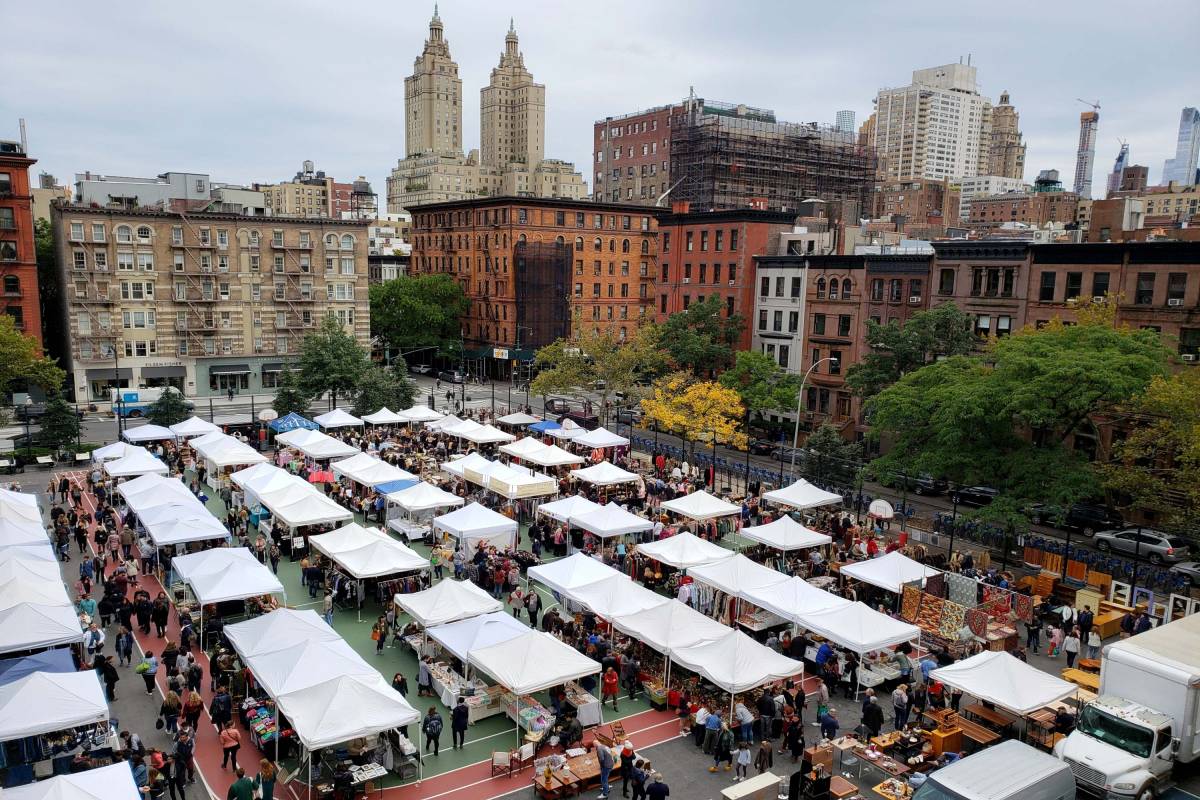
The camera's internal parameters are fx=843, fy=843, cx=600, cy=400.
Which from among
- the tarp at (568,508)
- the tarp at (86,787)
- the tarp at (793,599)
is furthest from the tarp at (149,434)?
the tarp at (793,599)

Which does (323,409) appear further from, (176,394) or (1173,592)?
(1173,592)

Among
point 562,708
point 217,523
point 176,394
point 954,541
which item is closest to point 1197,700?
point 562,708

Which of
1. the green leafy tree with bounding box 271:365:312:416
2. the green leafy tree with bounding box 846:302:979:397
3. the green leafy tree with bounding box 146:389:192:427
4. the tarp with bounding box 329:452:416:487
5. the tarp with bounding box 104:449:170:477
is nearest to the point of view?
the tarp with bounding box 329:452:416:487

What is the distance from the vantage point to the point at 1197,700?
1931cm

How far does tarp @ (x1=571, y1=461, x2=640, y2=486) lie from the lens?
3906 cm

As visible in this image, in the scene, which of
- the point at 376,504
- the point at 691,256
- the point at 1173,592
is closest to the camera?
the point at 1173,592

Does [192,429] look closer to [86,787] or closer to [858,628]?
[86,787]

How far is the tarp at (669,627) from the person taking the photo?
884 inches

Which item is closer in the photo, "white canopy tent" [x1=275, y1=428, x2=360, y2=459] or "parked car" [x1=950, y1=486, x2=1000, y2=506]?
"white canopy tent" [x1=275, y1=428, x2=360, y2=459]

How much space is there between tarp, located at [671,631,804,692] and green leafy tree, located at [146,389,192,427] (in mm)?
40833

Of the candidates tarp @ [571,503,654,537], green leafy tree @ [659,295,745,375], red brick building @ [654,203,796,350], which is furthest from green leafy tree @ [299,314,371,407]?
tarp @ [571,503,654,537]

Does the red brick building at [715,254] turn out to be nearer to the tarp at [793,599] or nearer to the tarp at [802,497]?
the tarp at [802,497]

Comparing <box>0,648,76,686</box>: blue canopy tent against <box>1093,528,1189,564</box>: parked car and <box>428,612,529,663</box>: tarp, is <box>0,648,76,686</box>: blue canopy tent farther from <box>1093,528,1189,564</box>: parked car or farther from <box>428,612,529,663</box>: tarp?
<box>1093,528,1189,564</box>: parked car

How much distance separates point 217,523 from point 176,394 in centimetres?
2554
